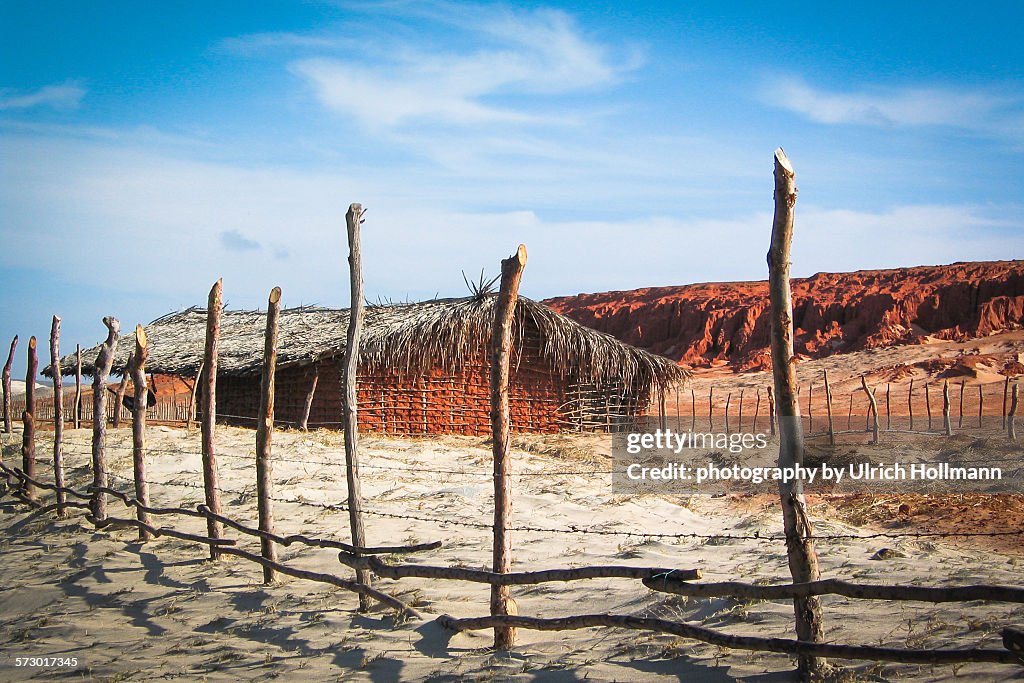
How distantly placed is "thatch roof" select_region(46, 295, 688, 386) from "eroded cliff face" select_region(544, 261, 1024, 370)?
21244 millimetres

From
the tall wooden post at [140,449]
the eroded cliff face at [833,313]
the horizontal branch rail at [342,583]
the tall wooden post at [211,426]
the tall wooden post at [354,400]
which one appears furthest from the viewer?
the eroded cliff face at [833,313]

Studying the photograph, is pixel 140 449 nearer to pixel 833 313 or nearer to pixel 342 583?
pixel 342 583

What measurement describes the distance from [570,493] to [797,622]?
204 inches

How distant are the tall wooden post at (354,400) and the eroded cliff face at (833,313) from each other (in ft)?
103

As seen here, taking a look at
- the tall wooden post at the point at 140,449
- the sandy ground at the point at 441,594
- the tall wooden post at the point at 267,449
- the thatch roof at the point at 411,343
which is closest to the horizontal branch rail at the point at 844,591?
the sandy ground at the point at 441,594

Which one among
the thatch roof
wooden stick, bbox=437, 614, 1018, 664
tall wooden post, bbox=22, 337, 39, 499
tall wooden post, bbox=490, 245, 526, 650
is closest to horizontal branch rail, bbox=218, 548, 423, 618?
wooden stick, bbox=437, 614, 1018, 664

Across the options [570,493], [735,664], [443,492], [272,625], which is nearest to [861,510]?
[570,493]

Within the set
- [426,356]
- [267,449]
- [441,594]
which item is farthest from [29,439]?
[441,594]

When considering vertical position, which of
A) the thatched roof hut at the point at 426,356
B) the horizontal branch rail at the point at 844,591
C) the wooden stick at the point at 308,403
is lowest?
the horizontal branch rail at the point at 844,591

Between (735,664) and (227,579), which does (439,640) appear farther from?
(227,579)

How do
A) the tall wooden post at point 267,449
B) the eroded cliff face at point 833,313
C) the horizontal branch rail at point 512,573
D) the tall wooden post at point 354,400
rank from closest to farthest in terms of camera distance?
the horizontal branch rail at point 512,573 → the tall wooden post at point 354,400 → the tall wooden post at point 267,449 → the eroded cliff face at point 833,313

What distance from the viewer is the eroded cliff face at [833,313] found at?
113 feet

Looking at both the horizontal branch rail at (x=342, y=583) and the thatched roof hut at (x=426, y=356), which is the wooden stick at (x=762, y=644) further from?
the thatched roof hut at (x=426, y=356)

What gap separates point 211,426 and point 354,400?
5.80 ft
